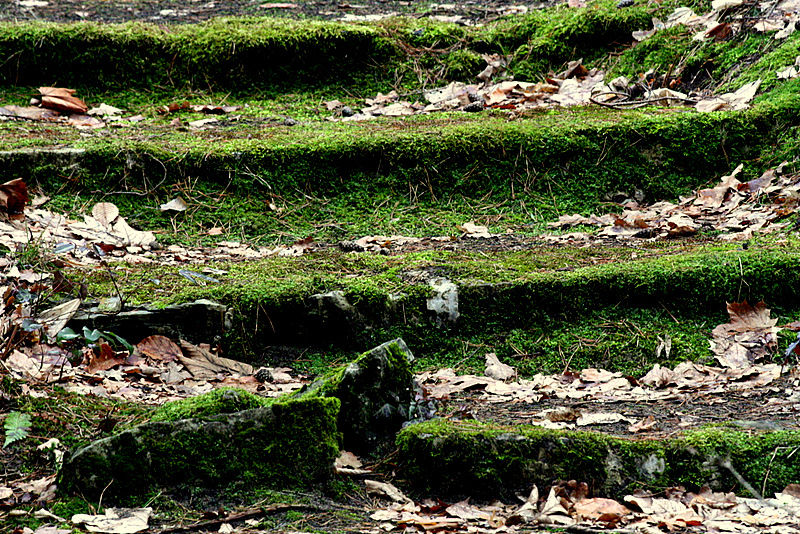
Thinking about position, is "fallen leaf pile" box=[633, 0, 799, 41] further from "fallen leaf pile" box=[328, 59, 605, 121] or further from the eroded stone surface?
the eroded stone surface

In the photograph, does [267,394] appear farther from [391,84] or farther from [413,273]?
[391,84]

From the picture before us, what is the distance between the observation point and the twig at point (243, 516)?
224 centimetres

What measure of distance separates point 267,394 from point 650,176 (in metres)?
3.59

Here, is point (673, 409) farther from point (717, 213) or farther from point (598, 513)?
point (717, 213)

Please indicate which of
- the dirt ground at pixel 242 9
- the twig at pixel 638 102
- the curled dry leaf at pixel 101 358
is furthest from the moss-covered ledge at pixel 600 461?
the dirt ground at pixel 242 9

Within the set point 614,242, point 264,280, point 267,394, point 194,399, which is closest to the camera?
point 194,399

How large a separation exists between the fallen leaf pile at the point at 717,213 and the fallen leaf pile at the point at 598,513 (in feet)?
8.50

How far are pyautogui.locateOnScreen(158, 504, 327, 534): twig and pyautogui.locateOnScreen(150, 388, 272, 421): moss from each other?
383mm

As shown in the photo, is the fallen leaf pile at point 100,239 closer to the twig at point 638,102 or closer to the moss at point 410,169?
the moss at point 410,169

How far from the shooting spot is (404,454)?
280cm

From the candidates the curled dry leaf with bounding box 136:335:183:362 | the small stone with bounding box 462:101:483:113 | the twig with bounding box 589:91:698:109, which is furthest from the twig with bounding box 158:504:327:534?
the twig with bounding box 589:91:698:109

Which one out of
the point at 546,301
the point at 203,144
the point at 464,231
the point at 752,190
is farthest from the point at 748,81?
the point at 203,144

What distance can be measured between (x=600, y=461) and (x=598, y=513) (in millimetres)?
265

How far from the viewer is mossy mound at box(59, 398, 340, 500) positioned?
93.4 inches
